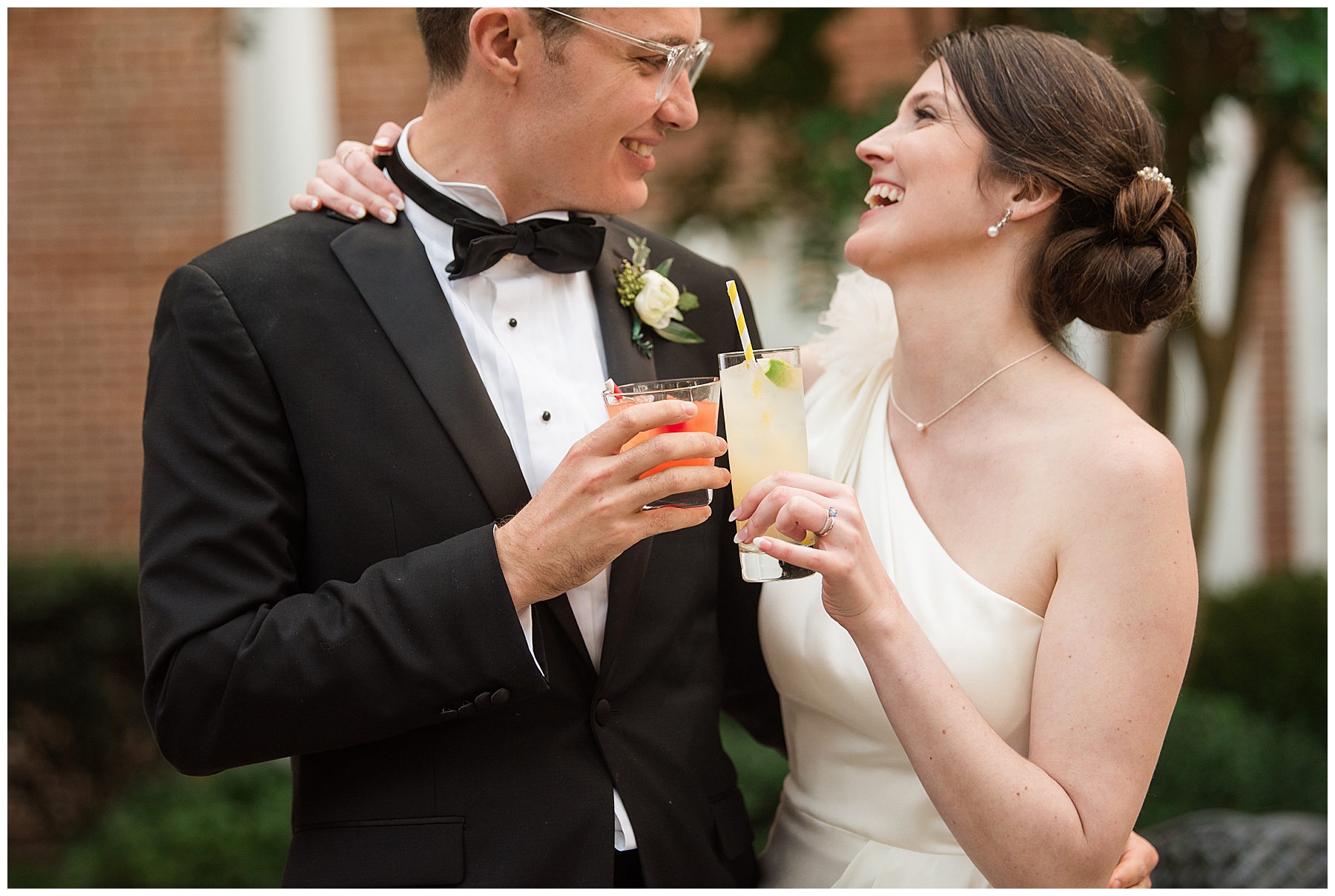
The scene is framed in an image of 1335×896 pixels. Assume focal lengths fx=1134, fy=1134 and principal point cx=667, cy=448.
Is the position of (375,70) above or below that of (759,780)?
above

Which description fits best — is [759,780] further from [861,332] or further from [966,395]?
[966,395]

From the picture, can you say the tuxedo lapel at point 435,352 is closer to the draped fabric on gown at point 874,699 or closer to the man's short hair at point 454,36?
the man's short hair at point 454,36

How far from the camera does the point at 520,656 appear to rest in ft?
6.41

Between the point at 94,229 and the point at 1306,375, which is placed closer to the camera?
the point at 94,229

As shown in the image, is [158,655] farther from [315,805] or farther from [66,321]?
[66,321]

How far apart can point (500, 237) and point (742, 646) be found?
1.13 meters

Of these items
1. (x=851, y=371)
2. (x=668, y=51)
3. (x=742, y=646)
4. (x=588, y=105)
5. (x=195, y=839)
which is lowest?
(x=195, y=839)

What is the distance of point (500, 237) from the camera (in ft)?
7.34

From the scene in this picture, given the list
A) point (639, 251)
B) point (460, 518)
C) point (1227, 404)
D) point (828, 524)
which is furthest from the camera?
point (1227, 404)

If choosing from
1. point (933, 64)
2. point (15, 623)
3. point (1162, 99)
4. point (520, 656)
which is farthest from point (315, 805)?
point (15, 623)

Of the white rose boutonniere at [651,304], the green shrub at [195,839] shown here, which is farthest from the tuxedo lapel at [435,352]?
the green shrub at [195,839]

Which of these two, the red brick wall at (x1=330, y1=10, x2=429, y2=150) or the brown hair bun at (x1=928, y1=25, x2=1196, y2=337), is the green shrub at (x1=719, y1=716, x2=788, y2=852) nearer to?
the brown hair bun at (x1=928, y1=25, x2=1196, y2=337)

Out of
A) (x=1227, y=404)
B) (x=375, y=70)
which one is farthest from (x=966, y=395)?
(x=375, y=70)

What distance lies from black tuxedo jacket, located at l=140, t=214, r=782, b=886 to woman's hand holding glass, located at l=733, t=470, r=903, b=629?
41cm
